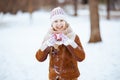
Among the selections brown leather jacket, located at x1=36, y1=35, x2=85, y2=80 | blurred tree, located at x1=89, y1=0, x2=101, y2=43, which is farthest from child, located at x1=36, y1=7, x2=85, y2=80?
blurred tree, located at x1=89, y1=0, x2=101, y2=43

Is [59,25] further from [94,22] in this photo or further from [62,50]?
[94,22]

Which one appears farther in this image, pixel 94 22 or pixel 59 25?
pixel 94 22

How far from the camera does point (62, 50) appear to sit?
11.7 ft

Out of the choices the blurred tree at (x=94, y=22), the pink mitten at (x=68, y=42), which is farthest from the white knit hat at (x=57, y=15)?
the blurred tree at (x=94, y=22)

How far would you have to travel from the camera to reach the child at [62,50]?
3.49 m

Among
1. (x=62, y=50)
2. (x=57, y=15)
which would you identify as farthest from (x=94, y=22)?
(x=62, y=50)

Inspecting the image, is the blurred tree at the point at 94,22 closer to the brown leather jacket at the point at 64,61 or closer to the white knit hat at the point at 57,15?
the white knit hat at the point at 57,15

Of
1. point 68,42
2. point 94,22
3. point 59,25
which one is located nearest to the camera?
point 68,42

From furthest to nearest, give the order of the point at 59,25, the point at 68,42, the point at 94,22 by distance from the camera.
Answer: the point at 94,22, the point at 59,25, the point at 68,42

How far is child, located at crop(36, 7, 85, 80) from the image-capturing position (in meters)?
3.49

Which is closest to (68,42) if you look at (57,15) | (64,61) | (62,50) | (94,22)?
(62,50)

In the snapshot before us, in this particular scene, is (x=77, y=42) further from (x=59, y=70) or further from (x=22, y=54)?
(x=22, y=54)

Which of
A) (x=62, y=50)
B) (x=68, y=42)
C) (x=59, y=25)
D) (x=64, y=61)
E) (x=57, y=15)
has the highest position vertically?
(x=57, y=15)

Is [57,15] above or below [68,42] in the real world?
above
